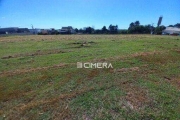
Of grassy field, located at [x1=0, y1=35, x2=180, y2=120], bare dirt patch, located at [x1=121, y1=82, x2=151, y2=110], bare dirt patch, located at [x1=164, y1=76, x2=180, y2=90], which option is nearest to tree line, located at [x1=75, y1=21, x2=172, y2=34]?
grassy field, located at [x1=0, y1=35, x2=180, y2=120]

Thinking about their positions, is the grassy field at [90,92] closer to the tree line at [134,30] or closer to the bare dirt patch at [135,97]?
the bare dirt patch at [135,97]

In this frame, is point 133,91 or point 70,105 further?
point 133,91

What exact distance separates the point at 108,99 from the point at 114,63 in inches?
127

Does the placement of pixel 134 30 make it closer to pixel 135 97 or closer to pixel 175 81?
pixel 175 81

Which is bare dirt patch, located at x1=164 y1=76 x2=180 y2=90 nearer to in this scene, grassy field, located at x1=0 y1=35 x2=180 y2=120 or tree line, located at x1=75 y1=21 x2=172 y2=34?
grassy field, located at x1=0 y1=35 x2=180 y2=120

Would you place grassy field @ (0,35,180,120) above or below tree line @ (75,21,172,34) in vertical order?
below

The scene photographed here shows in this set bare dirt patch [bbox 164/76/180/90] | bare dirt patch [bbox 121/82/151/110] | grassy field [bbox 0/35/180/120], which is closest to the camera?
grassy field [bbox 0/35/180/120]

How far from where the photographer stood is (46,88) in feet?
16.7

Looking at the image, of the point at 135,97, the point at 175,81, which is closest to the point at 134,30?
the point at 175,81

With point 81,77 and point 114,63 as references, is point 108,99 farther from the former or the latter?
point 114,63

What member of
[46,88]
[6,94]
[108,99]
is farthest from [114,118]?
[6,94]

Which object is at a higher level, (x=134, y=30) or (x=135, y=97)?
(x=134, y=30)

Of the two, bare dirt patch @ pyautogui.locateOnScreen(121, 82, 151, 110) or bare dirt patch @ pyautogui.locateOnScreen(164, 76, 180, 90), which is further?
bare dirt patch @ pyautogui.locateOnScreen(164, 76, 180, 90)

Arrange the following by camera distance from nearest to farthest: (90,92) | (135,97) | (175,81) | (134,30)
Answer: (135,97) < (90,92) < (175,81) < (134,30)
